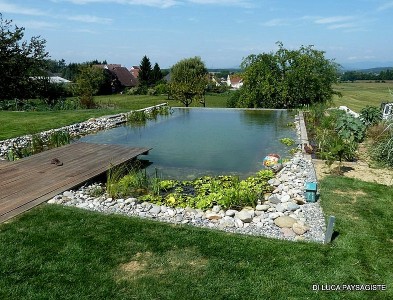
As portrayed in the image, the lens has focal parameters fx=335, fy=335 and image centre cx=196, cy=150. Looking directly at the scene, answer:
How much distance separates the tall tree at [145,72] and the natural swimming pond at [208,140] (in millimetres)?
33860

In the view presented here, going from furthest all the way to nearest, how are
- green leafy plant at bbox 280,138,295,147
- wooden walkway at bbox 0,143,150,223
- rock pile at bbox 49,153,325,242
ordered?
green leafy plant at bbox 280,138,295,147, wooden walkway at bbox 0,143,150,223, rock pile at bbox 49,153,325,242

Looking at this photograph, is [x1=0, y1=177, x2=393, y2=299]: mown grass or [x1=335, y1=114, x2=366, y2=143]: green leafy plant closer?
[x1=0, y1=177, x2=393, y2=299]: mown grass

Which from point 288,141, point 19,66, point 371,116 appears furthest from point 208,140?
point 19,66

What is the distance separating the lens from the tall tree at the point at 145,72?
4759 cm

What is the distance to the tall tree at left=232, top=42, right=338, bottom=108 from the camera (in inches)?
683

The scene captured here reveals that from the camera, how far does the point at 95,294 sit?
3006 millimetres

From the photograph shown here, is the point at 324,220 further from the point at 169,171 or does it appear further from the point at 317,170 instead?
the point at 169,171

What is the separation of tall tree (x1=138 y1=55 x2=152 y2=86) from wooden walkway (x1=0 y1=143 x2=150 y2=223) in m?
41.0

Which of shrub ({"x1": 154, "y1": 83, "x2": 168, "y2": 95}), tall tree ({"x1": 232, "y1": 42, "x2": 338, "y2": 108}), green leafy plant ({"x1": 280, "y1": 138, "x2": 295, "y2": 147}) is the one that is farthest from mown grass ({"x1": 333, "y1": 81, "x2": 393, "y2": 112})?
shrub ({"x1": 154, "y1": 83, "x2": 168, "y2": 95})

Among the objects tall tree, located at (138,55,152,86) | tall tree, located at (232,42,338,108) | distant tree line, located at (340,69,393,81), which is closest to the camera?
tall tree, located at (232,42,338,108)

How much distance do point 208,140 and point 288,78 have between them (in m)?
9.35

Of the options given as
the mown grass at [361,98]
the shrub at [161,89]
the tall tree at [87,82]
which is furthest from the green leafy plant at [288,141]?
the shrub at [161,89]

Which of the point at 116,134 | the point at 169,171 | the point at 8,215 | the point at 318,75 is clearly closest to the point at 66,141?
the point at 116,134

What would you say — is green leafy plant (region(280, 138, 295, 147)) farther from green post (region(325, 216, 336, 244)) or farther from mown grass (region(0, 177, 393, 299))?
green post (region(325, 216, 336, 244))
